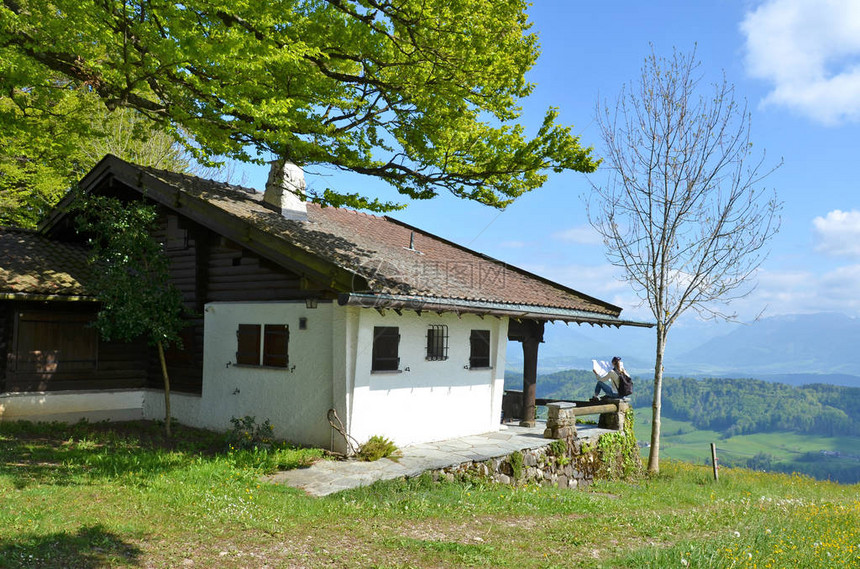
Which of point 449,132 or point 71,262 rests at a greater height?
point 449,132

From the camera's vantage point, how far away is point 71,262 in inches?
592

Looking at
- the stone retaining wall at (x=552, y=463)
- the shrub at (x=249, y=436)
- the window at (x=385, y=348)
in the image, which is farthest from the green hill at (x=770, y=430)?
the shrub at (x=249, y=436)

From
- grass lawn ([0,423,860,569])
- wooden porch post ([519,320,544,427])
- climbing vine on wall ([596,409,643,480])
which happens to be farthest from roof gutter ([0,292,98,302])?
climbing vine on wall ([596,409,643,480])

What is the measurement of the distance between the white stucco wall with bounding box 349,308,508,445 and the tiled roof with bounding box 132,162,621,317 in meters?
0.76

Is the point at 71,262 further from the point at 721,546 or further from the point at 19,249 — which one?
the point at 721,546

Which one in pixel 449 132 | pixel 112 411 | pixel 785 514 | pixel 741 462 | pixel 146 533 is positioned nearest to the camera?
pixel 146 533

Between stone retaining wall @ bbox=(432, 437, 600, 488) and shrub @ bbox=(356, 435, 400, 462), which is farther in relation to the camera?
stone retaining wall @ bbox=(432, 437, 600, 488)

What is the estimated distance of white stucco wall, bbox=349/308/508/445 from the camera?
36.1ft

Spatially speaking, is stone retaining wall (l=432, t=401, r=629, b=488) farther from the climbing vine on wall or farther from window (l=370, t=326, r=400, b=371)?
window (l=370, t=326, r=400, b=371)

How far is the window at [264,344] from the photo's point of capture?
39.1 feet

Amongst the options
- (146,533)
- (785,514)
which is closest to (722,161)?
(785,514)

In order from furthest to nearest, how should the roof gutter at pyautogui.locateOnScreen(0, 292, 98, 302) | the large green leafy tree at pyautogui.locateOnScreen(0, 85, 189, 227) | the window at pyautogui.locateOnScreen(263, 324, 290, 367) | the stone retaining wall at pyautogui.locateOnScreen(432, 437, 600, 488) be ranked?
the large green leafy tree at pyautogui.locateOnScreen(0, 85, 189, 227), the roof gutter at pyautogui.locateOnScreen(0, 292, 98, 302), the window at pyautogui.locateOnScreen(263, 324, 290, 367), the stone retaining wall at pyautogui.locateOnScreen(432, 437, 600, 488)

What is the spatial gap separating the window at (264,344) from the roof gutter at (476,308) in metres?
2.26

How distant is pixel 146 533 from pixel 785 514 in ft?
31.0
